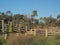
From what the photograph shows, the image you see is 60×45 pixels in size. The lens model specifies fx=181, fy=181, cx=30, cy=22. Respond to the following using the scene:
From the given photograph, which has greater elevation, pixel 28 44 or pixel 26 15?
pixel 26 15

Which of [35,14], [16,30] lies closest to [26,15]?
[35,14]

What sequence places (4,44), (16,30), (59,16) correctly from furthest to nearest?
(59,16) < (16,30) < (4,44)

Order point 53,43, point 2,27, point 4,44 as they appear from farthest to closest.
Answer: point 2,27
point 4,44
point 53,43

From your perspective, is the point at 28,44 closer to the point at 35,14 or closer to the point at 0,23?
the point at 0,23

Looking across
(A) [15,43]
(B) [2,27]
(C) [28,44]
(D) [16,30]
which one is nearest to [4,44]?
(A) [15,43]

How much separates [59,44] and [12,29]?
11925mm

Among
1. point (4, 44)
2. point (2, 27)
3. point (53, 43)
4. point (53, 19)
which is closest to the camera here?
point (53, 43)

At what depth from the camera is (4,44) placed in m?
10.2

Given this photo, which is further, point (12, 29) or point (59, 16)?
point (59, 16)

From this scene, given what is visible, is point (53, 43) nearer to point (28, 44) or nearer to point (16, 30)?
point (28, 44)

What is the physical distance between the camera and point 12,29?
2066 centimetres

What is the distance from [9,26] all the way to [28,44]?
11209mm

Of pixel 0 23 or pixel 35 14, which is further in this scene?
pixel 35 14

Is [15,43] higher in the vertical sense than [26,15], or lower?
lower
